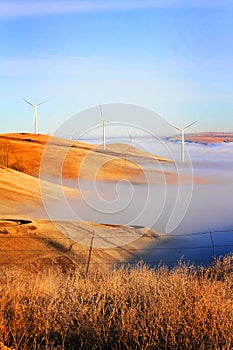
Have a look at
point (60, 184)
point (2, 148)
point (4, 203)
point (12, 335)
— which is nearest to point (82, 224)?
point (4, 203)

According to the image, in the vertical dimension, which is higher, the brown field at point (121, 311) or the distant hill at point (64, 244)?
the brown field at point (121, 311)

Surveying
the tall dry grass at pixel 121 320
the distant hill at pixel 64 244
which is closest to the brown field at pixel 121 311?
the tall dry grass at pixel 121 320

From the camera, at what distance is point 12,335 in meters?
7.08

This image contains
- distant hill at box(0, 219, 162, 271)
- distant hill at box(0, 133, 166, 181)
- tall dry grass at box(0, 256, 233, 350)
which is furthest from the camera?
distant hill at box(0, 133, 166, 181)

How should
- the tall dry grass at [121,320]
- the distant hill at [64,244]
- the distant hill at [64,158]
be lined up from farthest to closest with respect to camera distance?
1. the distant hill at [64,158]
2. the distant hill at [64,244]
3. the tall dry grass at [121,320]

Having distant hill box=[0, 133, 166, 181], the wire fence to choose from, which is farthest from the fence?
distant hill box=[0, 133, 166, 181]

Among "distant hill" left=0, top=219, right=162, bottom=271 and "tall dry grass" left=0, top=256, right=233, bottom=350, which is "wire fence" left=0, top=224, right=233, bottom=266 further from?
"tall dry grass" left=0, top=256, right=233, bottom=350

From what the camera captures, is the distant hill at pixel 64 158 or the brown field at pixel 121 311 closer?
the brown field at pixel 121 311

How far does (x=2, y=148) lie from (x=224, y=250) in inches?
1419

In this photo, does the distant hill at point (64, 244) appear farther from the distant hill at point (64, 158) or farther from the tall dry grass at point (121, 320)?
the distant hill at point (64, 158)

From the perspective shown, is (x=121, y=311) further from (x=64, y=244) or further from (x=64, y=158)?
(x=64, y=158)

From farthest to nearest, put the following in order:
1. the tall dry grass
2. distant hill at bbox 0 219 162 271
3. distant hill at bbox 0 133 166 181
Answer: distant hill at bbox 0 133 166 181, distant hill at bbox 0 219 162 271, the tall dry grass

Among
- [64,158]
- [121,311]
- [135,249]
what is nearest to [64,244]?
[135,249]

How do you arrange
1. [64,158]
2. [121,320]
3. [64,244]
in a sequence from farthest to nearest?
[64,158], [64,244], [121,320]
